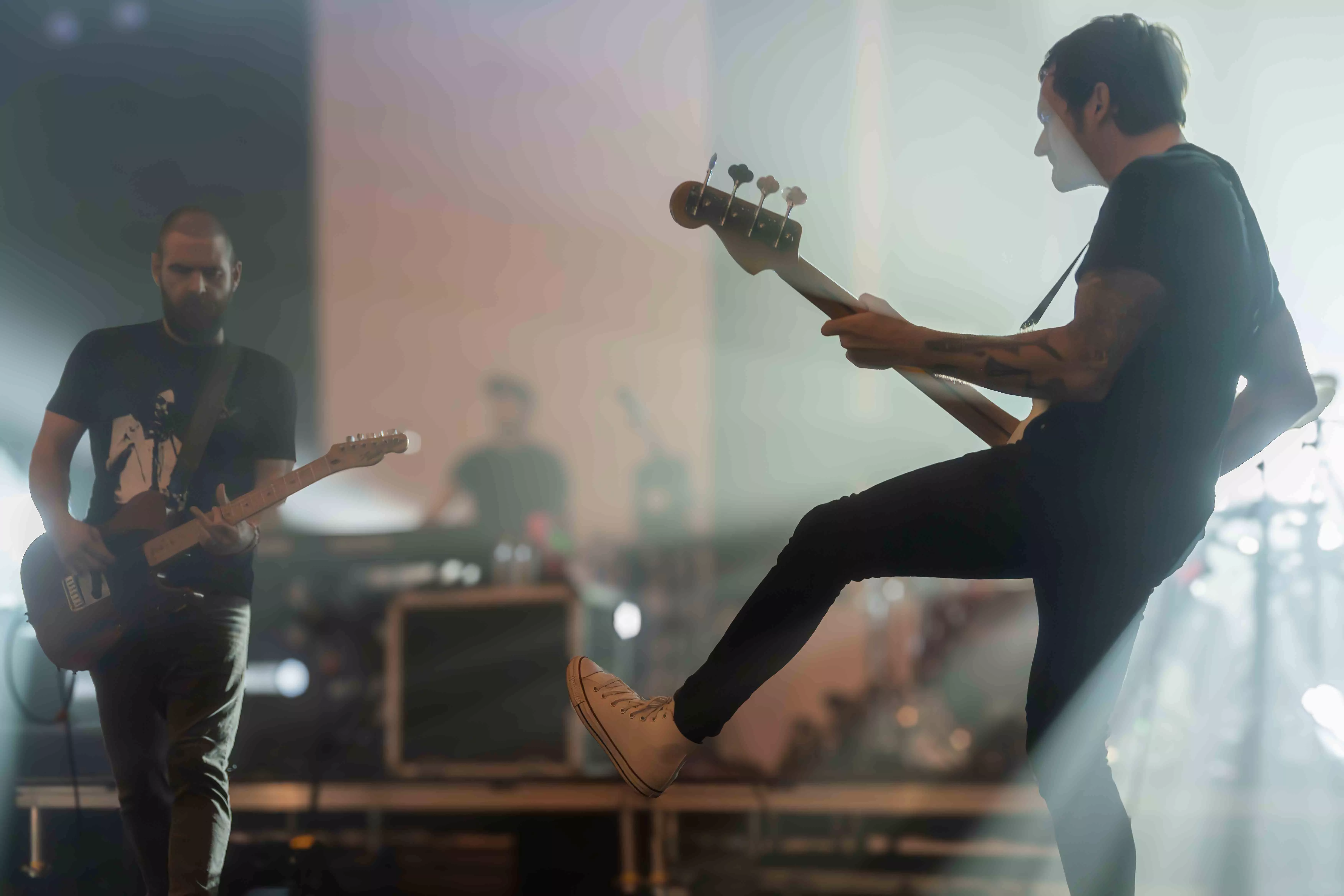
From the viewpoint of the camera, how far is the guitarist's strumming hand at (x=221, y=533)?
193cm

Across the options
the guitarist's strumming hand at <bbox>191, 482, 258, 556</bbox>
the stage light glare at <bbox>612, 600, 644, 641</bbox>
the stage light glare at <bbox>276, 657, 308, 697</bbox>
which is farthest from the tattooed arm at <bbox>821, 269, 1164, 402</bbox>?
the stage light glare at <bbox>276, 657, 308, 697</bbox>

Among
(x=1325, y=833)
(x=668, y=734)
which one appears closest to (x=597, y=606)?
(x=668, y=734)

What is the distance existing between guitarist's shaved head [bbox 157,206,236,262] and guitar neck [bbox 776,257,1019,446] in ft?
4.23

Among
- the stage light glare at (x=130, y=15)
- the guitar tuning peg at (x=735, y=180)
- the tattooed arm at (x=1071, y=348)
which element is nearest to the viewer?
the tattooed arm at (x=1071, y=348)

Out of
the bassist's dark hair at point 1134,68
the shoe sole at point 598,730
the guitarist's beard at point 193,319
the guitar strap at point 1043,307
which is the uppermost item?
the bassist's dark hair at point 1134,68

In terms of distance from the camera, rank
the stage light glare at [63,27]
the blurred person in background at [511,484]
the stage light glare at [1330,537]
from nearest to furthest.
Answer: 1. the stage light glare at [1330,537]
2. the stage light glare at [63,27]
3. the blurred person in background at [511,484]

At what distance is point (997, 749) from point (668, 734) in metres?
2.73

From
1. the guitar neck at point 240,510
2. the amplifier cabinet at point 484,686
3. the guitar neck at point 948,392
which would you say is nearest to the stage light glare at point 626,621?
the amplifier cabinet at point 484,686

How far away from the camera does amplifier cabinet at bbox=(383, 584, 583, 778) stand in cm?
305

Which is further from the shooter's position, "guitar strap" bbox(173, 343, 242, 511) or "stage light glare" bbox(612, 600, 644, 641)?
"stage light glare" bbox(612, 600, 644, 641)

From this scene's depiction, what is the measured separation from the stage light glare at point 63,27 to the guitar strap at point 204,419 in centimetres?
190

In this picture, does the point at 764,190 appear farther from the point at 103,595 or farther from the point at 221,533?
the point at 103,595

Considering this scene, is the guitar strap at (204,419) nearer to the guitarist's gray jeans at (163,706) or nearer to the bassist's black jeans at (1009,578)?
the guitarist's gray jeans at (163,706)

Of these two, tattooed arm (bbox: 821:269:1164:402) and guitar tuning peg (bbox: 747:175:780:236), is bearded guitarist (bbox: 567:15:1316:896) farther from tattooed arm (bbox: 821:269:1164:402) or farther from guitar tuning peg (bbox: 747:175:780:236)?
guitar tuning peg (bbox: 747:175:780:236)
